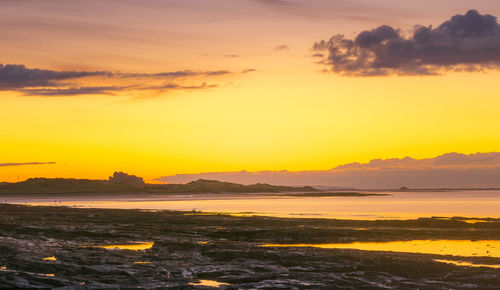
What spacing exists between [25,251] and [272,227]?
21.9 meters

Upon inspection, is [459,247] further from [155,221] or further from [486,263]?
[155,221]

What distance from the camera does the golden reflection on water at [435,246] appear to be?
30.9 meters

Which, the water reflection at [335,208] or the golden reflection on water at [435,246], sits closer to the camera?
the golden reflection on water at [435,246]

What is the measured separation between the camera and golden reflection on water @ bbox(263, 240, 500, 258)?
30.9m

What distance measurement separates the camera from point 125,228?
142ft

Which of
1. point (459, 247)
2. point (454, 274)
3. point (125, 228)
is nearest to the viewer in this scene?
point (454, 274)

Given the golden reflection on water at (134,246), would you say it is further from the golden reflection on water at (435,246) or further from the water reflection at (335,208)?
the water reflection at (335,208)

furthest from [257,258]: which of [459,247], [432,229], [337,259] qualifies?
[432,229]

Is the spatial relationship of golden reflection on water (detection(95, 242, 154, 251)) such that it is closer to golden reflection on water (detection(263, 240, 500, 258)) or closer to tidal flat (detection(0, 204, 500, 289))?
tidal flat (detection(0, 204, 500, 289))

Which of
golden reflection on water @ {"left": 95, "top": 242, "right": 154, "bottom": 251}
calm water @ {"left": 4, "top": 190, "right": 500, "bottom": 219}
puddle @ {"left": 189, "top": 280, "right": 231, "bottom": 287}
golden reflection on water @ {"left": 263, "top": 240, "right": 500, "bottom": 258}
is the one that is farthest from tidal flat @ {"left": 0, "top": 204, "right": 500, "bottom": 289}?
calm water @ {"left": 4, "top": 190, "right": 500, "bottom": 219}

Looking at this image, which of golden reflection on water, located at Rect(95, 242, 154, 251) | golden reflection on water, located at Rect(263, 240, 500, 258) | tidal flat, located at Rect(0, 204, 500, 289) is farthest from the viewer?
golden reflection on water, located at Rect(95, 242, 154, 251)

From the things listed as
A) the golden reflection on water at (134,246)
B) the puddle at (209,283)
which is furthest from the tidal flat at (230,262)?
the golden reflection on water at (134,246)

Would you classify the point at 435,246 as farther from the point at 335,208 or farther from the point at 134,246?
the point at 335,208

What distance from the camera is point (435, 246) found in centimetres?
3412
